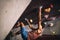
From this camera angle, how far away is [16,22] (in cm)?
198

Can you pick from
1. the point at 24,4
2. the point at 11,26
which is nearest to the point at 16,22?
the point at 11,26

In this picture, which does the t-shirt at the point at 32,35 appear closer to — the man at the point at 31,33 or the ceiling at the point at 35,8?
the man at the point at 31,33

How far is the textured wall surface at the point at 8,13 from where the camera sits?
2004 millimetres

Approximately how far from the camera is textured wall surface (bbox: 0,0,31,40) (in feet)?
6.57

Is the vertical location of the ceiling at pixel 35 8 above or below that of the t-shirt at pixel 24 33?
above

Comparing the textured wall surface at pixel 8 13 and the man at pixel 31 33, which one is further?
the textured wall surface at pixel 8 13

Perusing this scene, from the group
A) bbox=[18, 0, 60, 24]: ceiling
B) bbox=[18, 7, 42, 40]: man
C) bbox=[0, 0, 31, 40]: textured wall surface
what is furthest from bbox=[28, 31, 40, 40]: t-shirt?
bbox=[0, 0, 31, 40]: textured wall surface

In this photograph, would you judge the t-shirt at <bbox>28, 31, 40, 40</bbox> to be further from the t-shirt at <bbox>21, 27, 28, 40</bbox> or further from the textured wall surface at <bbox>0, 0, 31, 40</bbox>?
the textured wall surface at <bbox>0, 0, 31, 40</bbox>

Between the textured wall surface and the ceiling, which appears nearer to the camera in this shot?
the ceiling

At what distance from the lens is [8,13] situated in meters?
2.02

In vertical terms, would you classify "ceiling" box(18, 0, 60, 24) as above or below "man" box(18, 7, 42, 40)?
above

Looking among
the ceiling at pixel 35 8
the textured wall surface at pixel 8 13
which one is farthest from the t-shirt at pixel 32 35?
the textured wall surface at pixel 8 13

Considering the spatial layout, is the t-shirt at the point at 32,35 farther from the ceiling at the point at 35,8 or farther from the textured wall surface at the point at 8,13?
the textured wall surface at the point at 8,13

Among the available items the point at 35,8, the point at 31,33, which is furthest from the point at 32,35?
the point at 35,8
